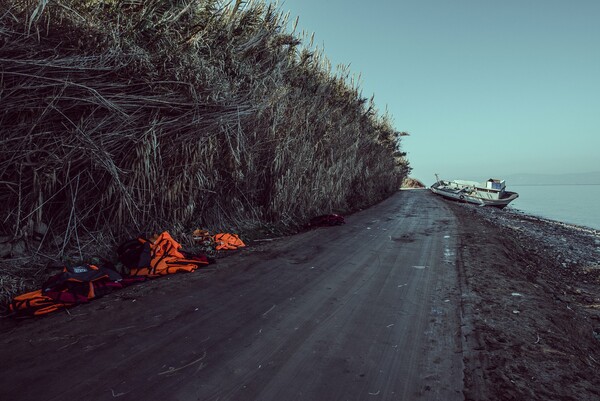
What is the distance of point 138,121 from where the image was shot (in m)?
3.33

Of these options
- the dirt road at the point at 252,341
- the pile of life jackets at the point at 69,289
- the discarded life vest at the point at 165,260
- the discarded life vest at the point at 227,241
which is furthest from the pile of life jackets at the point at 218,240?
the pile of life jackets at the point at 69,289

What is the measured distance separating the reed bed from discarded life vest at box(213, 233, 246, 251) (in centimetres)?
38

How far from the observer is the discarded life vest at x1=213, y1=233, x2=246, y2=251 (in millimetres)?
4007

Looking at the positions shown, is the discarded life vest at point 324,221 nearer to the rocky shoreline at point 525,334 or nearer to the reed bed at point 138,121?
the reed bed at point 138,121

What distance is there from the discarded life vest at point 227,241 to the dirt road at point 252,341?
876 mm

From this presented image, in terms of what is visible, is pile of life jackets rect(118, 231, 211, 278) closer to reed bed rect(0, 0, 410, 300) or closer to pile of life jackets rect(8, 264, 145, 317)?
pile of life jackets rect(8, 264, 145, 317)

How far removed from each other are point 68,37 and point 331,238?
395 cm

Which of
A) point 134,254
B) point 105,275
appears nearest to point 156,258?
point 134,254

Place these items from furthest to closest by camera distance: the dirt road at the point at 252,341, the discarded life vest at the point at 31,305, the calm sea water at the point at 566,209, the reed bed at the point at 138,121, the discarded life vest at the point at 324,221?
the calm sea water at the point at 566,209 < the discarded life vest at the point at 324,221 < the reed bed at the point at 138,121 < the discarded life vest at the point at 31,305 < the dirt road at the point at 252,341

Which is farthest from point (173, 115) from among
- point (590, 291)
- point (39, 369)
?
point (590, 291)

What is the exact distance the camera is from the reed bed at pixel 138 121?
2605mm

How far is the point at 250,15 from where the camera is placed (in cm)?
476

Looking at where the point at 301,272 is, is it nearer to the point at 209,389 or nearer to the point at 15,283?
the point at 209,389

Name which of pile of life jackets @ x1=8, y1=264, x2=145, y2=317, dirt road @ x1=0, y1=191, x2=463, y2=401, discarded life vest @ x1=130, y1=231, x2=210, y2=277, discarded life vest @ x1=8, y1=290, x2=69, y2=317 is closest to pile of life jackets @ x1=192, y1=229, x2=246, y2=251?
discarded life vest @ x1=130, y1=231, x2=210, y2=277
